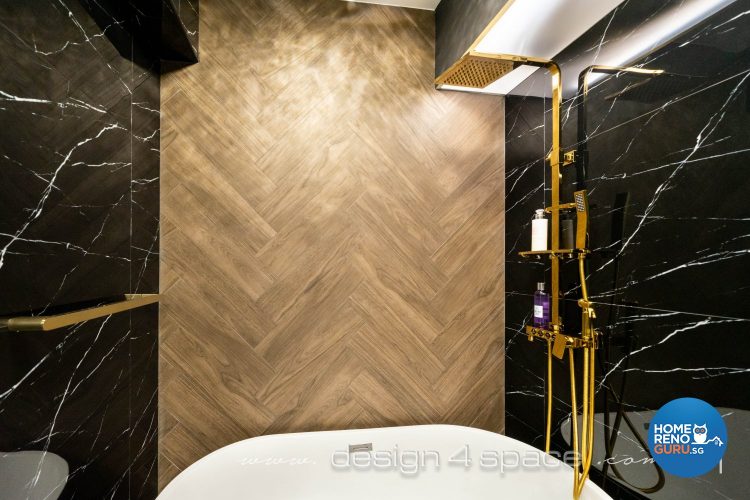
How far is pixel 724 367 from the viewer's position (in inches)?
36.0

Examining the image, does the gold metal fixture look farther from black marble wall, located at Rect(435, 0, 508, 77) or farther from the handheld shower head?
black marble wall, located at Rect(435, 0, 508, 77)

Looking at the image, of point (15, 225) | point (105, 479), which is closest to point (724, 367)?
point (15, 225)

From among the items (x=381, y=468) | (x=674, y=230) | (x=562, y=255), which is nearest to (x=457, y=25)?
(x=562, y=255)

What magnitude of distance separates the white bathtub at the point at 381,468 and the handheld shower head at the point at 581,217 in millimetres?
903

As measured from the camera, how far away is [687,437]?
38.9 inches

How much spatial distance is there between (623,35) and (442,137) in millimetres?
845

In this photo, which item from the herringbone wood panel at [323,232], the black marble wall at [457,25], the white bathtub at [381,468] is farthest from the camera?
the herringbone wood panel at [323,232]

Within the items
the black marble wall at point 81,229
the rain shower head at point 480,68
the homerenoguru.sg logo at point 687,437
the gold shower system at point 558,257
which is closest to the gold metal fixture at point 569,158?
the gold shower system at point 558,257

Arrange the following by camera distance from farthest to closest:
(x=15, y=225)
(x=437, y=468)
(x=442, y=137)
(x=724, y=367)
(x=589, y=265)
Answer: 1. (x=442, y=137)
2. (x=437, y=468)
3. (x=589, y=265)
4. (x=724, y=367)
5. (x=15, y=225)

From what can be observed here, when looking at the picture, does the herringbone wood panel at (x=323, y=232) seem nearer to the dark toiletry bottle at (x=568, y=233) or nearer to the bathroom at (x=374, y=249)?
the bathroom at (x=374, y=249)

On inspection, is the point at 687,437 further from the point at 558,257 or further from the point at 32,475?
the point at 32,475

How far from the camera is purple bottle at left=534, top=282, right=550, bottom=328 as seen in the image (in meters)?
1.50

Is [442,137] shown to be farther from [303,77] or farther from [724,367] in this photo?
[724,367]

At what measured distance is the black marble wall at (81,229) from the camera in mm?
808
